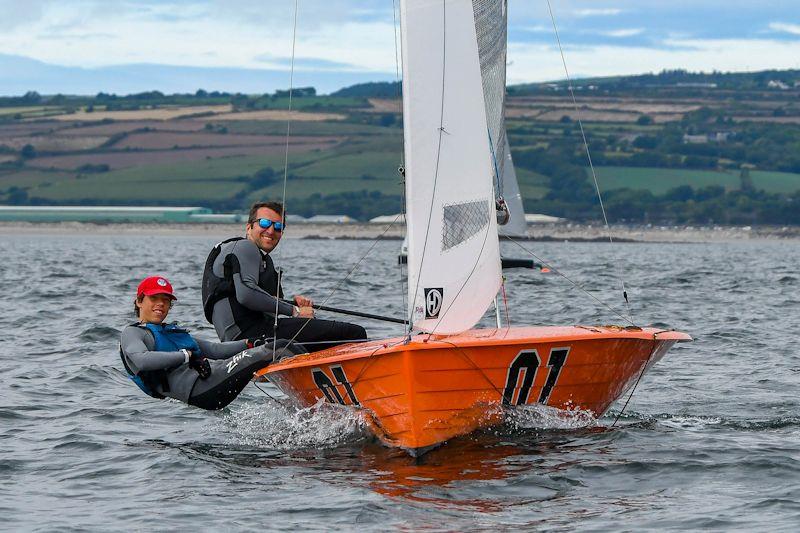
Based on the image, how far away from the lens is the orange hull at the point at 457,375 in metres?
9.40

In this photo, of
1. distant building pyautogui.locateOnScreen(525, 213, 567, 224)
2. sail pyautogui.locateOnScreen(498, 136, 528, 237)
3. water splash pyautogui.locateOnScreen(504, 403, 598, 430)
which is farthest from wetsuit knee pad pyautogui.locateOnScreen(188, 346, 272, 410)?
distant building pyautogui.locateOnScreen(525, 213, 567, 224)

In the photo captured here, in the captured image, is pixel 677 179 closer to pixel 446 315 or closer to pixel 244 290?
pixel 244 290

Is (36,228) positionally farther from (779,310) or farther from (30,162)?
(779,310)

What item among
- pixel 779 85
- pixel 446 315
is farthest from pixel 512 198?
pixel 779 85

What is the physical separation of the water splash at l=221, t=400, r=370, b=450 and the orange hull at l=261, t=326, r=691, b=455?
14 centimetres

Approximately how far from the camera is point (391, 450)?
32.9 feet

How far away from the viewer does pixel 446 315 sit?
32.2 ft

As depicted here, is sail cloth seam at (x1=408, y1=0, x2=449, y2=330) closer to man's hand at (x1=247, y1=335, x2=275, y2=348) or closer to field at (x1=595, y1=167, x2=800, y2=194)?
man's hand at (x1=247, y1=335, x2=275, y2=348)

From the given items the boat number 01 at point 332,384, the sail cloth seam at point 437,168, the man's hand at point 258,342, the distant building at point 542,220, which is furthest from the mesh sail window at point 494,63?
the distant building at point 542,220

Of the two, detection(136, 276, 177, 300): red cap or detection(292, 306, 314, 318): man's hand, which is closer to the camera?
detection(136, 276, 177, 300): red cap

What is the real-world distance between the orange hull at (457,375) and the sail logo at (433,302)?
179 mm

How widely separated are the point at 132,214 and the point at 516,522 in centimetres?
11212

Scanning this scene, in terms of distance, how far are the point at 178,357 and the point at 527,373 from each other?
2.83 meters

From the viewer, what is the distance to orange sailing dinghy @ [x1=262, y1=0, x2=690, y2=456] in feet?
31.2
